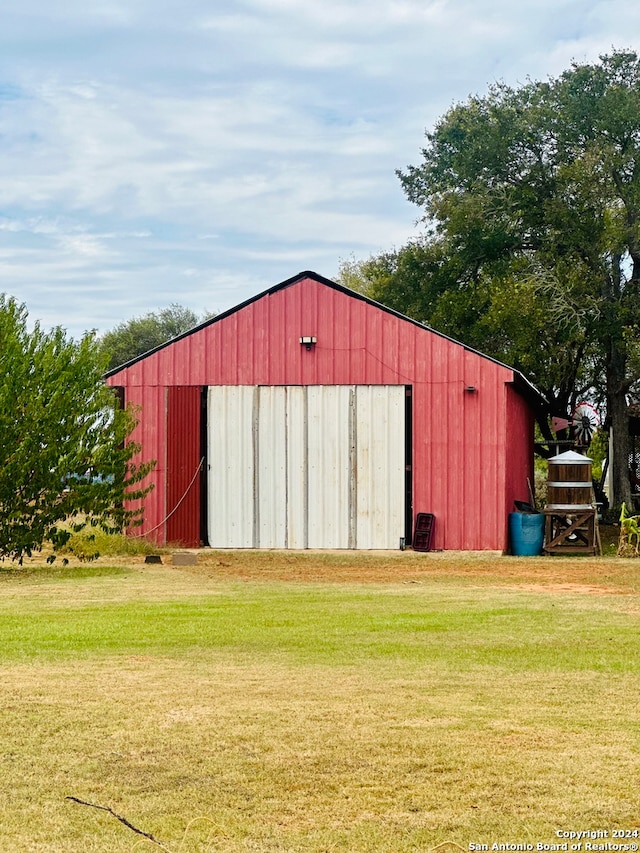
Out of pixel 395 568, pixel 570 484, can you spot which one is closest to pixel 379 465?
pixel 395 568

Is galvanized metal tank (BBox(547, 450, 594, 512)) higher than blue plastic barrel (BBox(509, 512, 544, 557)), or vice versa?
galvanized metal tank (BBox(547, 450, 594, 512))

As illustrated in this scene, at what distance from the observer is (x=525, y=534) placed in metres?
22.0

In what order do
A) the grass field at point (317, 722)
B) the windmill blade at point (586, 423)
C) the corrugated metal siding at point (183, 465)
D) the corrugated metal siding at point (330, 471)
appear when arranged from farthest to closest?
the windmill blade at point (586, 423), the corrugated metal siding at point (183, 465), the corrugated metal siding at point (330, 471), the grass field at point (317, 722)

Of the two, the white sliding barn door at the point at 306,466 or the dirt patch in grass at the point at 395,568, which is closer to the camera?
the dirt patch in grass at the point at 395,568

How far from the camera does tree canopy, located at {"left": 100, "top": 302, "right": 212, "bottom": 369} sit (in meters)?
65.4

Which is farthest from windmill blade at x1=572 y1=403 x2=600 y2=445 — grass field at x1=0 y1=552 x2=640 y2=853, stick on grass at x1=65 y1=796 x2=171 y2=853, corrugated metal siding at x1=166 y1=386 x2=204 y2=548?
stick on grass at x1=65 y1=796 x2=171 y2=853

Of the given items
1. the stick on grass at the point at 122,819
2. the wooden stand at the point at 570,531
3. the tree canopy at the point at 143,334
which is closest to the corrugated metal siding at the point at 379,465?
the wooden stand at the point at 570,531

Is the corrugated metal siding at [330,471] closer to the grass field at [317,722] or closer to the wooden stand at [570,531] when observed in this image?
the wooden stand at [570,531]

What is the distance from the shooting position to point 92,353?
60.7 ft

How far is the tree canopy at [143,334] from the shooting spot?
2576 inches

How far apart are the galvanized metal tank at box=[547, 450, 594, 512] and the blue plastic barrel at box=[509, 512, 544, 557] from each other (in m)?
0.43

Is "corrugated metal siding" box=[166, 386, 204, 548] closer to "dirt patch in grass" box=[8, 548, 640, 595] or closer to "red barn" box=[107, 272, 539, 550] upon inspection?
"red barn" box=[107, 272, 539, 550]

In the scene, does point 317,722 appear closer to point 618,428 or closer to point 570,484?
point 570,484

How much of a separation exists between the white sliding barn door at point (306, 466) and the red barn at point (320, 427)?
0.08ft
